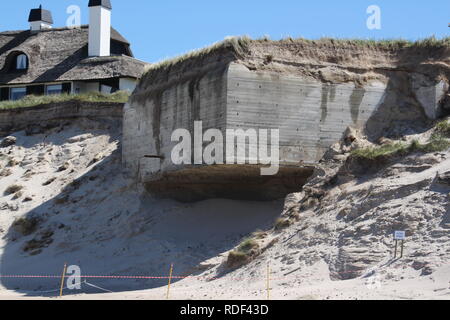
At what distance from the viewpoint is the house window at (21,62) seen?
44.8 m

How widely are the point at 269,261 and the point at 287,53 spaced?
719cm

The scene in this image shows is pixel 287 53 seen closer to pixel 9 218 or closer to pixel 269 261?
pixel 269 261

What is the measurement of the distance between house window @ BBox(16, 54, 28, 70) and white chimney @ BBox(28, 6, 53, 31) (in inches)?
101

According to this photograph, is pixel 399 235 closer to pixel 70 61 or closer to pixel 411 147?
pixel 411 147

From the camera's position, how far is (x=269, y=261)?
2167 cm

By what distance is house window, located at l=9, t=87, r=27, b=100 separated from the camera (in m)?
44.1

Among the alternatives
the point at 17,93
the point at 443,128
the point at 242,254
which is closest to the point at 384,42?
the point at 443,128

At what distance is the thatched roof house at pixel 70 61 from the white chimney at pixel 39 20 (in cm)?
13

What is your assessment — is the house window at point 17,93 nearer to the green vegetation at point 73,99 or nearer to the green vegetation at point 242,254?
the green vegetation at point 73,99

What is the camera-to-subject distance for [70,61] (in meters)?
43.3
